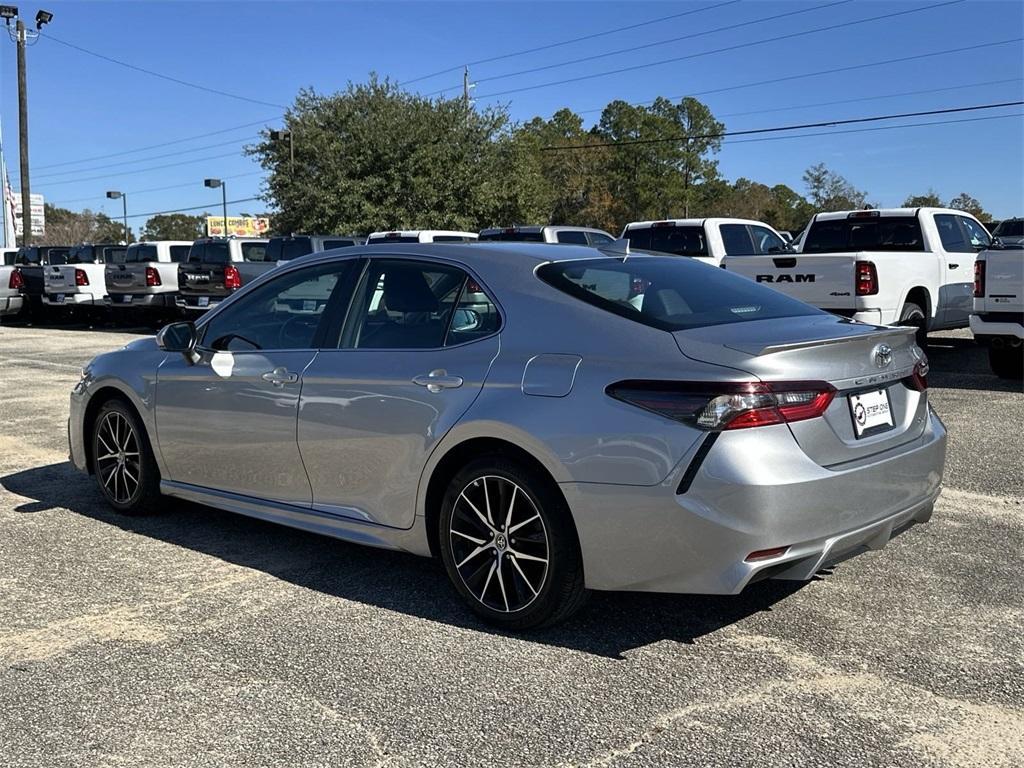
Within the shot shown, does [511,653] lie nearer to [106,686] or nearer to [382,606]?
[382,606]

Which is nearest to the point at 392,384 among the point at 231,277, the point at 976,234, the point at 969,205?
the point at 976,234

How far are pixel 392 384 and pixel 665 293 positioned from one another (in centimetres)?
125

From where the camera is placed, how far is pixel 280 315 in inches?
203

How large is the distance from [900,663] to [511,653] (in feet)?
4.79

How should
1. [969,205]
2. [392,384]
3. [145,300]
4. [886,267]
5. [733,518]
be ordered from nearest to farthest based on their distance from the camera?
[733,518] < [392,384] < [886,267] < [145,300] < [969,205]

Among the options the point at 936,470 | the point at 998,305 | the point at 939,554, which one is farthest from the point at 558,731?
the point at 998,305

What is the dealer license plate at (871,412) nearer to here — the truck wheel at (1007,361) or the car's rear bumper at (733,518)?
the car's rear bumper at (733,518)

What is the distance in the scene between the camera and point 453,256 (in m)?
4.53

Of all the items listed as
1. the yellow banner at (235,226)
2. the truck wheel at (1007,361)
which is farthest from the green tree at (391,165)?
the yellow banner at (235,226)

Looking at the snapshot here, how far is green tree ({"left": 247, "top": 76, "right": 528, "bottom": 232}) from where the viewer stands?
128 ft

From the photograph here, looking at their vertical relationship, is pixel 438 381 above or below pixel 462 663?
above

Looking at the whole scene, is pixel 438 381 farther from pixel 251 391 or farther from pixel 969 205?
pixel 969 205

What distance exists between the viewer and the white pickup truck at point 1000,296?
9.96 m

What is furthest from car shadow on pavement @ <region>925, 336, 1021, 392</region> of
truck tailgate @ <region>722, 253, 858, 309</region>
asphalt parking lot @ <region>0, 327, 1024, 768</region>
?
asphalt parking lot @ <region>0, 327, 1024, 768</region>
